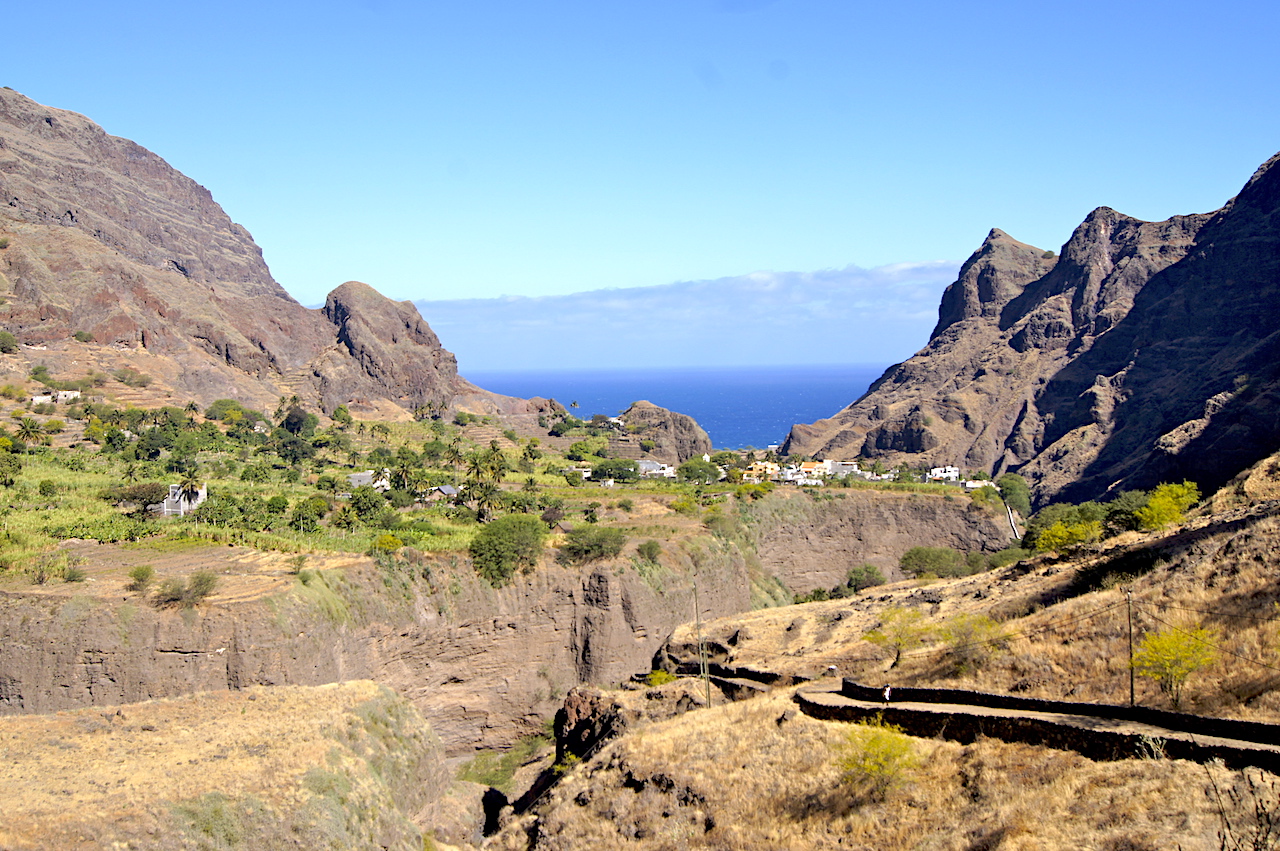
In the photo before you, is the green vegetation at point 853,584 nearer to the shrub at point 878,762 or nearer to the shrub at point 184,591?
the shrub at point 184,591

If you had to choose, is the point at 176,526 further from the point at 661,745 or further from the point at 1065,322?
the point at 1065,322

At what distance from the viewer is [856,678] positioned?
3319 centimetres

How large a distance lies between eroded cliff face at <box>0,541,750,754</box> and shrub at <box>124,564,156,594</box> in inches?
16.3

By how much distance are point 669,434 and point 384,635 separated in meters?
77.3

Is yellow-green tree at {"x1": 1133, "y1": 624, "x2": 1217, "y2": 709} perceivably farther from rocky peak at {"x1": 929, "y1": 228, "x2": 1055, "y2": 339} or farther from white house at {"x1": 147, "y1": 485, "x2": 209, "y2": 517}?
rocky peak at {"x1": 929, "y1": 228, "x2": 1055, "y2": 339}

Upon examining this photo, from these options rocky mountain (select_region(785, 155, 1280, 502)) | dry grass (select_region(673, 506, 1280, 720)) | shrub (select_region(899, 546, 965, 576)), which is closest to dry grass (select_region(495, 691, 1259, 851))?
dry grass (select_region(673, 506, 1280, 720))

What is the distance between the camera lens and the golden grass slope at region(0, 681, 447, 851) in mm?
24031

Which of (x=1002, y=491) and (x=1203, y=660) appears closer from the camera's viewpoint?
(x=1203, y=660)

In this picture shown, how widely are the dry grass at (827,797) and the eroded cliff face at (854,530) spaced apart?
43.8 meters

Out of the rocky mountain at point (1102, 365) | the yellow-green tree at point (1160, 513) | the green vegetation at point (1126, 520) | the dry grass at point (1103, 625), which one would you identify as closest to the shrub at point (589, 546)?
the dry grass at point (1103, 625)

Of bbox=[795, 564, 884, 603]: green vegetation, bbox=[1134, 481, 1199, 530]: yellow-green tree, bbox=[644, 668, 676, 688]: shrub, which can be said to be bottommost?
bbox=[795, 564, 884, 603]: green vegetation

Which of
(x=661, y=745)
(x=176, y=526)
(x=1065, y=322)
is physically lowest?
(x=661, y=745)

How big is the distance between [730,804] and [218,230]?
184542 millimetres

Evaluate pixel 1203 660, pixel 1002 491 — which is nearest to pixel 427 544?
pixel 1203 660
